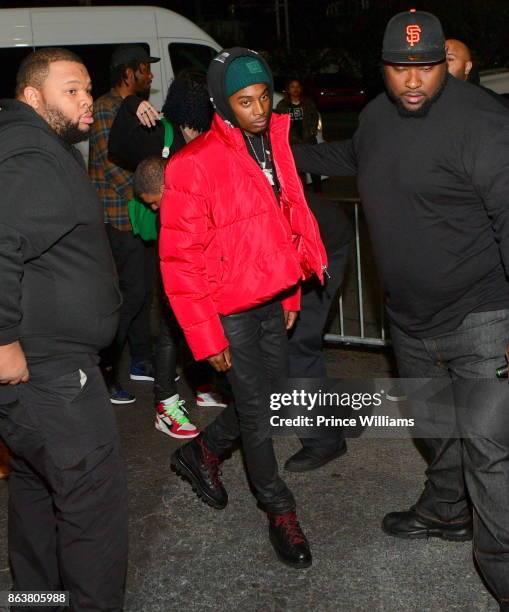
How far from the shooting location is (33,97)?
3.20 m

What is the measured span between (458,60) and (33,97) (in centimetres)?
267

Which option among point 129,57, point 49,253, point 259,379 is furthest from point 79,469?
point 129,57

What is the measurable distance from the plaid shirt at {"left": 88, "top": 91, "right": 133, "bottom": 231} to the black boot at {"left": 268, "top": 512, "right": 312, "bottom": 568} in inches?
99.3

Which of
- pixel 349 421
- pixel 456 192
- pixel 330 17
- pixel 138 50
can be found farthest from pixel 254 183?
pixel 330 17

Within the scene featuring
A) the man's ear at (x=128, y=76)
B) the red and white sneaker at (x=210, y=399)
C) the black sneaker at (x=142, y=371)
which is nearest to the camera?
the red and white sneaker at (x=210, y=399)

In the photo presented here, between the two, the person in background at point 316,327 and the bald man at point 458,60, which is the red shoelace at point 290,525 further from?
the bald man at point 458,60

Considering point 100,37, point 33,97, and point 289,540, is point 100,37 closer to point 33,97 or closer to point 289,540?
point 33,97

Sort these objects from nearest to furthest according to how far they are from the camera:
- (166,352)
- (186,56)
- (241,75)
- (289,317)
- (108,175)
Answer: (241,75)
(289,317)
(166,352)
(108,175)
(186,56)

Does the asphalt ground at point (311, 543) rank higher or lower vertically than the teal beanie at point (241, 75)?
lower

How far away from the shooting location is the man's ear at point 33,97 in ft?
10.5

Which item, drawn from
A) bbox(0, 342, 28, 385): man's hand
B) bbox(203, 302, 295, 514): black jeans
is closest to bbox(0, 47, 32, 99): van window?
bbox(203, 302, 295, 514): black jeans

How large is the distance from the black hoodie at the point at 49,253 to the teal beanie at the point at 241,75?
82 centimetres

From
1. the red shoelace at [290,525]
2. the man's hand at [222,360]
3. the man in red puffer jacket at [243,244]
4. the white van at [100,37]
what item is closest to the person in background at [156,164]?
the man in red puffer jacket at [243,244]

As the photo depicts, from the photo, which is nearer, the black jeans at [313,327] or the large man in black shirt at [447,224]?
the large man in black shirt at [447,224]
